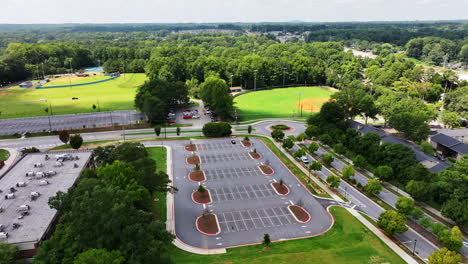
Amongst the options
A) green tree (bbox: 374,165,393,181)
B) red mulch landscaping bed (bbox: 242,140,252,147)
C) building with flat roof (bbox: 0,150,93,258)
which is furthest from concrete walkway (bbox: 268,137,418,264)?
building with flat roof (bbox: 0,150,93,258)

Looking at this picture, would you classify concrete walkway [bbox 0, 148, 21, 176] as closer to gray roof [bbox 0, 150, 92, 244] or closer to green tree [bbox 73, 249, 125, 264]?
gray roof [bbox 0, 150, 92, 244]

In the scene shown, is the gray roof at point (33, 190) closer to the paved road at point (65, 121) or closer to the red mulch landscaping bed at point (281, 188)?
the paved road at point (65, 121)

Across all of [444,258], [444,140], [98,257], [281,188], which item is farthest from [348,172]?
[98,257]

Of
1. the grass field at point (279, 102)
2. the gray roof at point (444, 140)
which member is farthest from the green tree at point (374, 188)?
the grass field at point (279, 102)

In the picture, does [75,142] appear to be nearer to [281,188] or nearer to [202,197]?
[202,197]

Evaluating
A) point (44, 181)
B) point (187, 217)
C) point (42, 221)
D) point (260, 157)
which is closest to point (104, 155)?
point (44, 181)

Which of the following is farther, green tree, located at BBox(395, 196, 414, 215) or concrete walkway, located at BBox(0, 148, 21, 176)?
concrete walkway, located at BBox(0, 148, 21, 176)
